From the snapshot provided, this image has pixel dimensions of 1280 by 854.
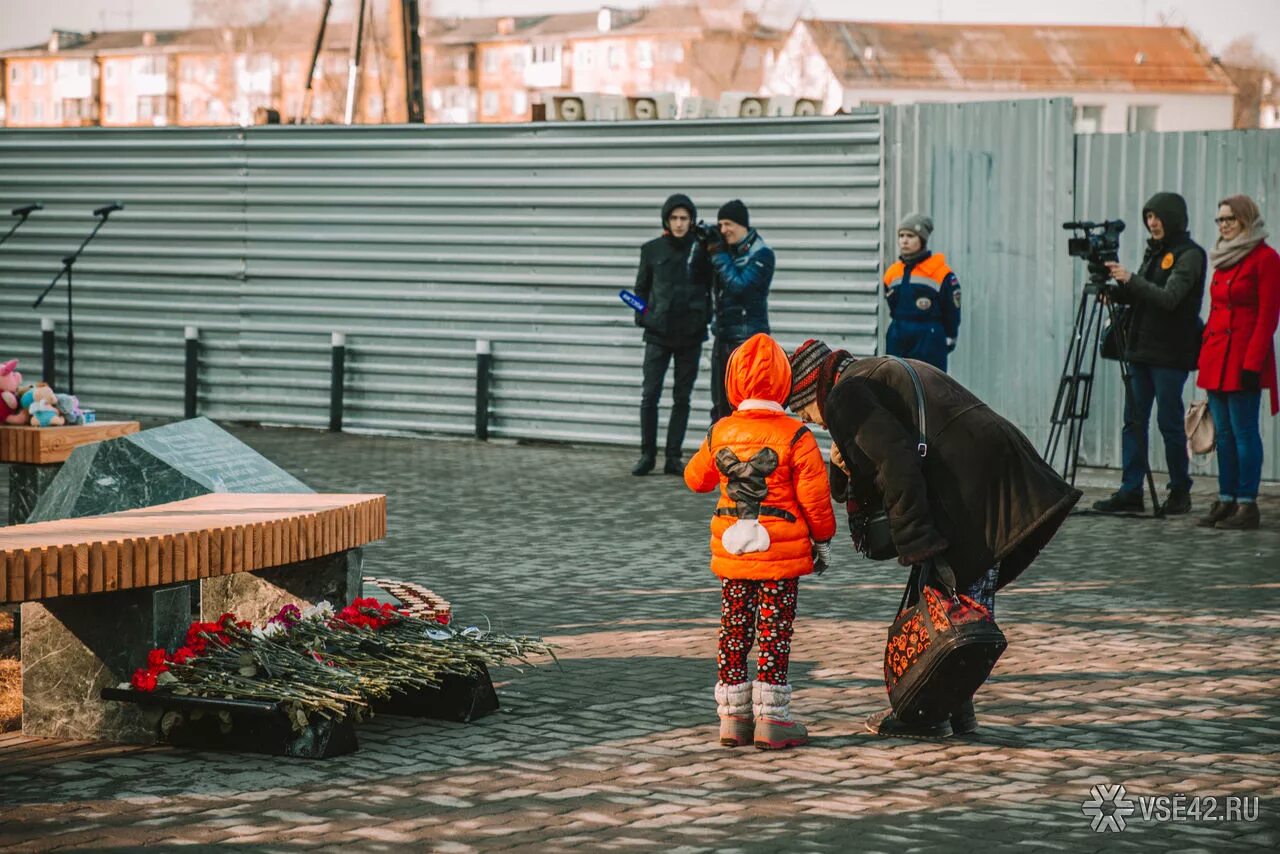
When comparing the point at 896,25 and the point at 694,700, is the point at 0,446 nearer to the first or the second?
the point at 694,700

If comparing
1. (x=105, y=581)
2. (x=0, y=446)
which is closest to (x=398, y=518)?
(x=0, y=446)

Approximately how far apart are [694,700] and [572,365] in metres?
9.99

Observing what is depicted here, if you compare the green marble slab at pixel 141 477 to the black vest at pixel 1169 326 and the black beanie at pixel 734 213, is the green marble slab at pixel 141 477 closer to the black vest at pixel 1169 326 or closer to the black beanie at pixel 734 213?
the black beanie at pixel 734 213

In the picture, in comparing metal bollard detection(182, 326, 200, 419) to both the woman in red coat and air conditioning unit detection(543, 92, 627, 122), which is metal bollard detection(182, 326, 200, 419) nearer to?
air conditioning unit detection(543, 92, 627, 122)

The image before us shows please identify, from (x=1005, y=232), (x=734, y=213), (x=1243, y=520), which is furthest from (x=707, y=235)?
(x=1243, y=520)

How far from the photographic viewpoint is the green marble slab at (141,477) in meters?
8.16

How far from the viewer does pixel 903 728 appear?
6.48m

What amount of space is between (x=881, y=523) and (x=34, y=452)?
18.7 feet

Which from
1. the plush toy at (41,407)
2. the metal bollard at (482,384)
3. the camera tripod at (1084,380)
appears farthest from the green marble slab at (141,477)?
the metal bollard at (482,384)

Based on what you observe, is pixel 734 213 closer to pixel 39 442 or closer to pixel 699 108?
pixel 699 108

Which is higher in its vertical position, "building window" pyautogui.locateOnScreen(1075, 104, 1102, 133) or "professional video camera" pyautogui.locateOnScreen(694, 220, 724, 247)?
"building window" pyautogui.locateOnScreen(1075, 104, 1102, 133)

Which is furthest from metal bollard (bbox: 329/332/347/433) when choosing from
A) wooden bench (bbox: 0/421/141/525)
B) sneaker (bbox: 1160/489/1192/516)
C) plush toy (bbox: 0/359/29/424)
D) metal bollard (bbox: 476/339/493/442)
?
sneaker (bbox: 1160/489/1192/516)

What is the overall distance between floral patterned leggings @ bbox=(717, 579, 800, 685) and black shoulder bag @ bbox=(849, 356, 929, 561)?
290mm

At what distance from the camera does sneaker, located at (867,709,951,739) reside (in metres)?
6.46
